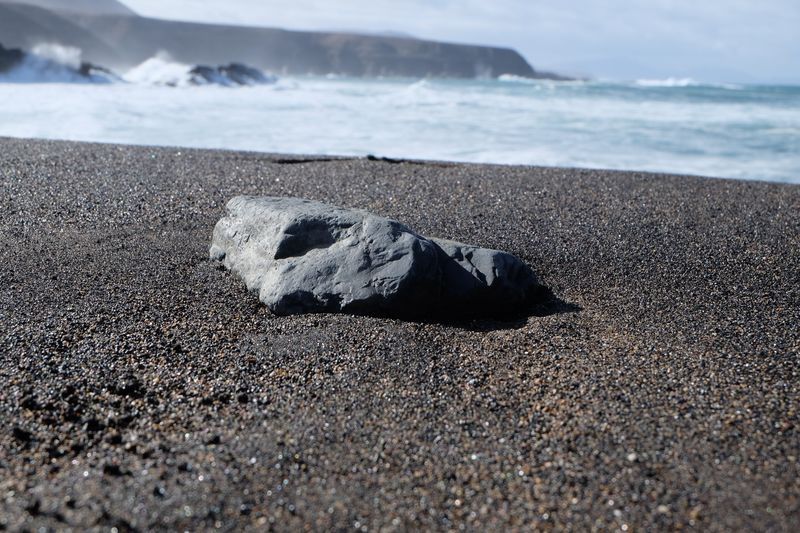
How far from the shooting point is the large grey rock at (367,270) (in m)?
3.08

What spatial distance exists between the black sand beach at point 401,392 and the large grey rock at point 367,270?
0.33ft

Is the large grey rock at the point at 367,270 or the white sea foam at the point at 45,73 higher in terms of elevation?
the white sea foam at the point at 45,73

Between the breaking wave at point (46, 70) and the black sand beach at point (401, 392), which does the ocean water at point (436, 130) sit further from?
the breaking wave at point (46, 70)

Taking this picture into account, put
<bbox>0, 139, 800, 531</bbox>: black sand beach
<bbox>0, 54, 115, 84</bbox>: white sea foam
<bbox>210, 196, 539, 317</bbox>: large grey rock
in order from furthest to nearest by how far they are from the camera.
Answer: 1. <bbox>0, 54, 115, 84</bbox>: white sea foam
2. <bbox>210, 196, 539, 317</bbox>: large grey rock
3. <bbox>0, 139, 800, 531</bbox>: black sand beach

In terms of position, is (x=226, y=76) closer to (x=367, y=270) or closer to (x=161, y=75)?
(x=161, y=75)

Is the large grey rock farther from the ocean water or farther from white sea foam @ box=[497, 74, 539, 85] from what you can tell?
white sea foam @ box=[497, 74, 539, 85]

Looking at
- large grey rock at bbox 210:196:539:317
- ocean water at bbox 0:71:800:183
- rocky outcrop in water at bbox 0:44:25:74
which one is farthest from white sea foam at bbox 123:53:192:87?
large grey rock at bbox 210:196:539:317

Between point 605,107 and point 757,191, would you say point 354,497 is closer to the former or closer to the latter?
point 757,191

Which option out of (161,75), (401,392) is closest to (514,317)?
(401,392)

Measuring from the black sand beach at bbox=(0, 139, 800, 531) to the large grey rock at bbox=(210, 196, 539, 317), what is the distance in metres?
0.10

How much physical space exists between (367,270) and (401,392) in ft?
2.50

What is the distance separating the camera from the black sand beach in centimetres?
190

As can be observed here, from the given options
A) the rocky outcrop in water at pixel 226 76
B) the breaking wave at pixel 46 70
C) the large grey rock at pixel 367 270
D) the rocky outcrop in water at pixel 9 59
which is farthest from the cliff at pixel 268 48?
the large grey rock at pixel 367 270

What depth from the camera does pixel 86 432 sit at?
7.23 feet
